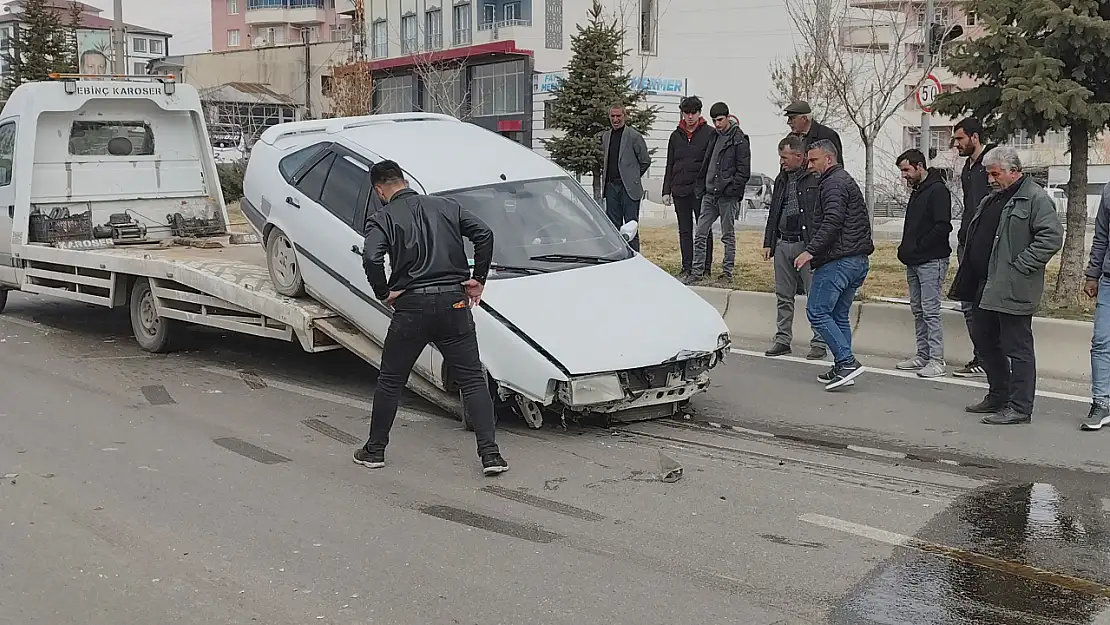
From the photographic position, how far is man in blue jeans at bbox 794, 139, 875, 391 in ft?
28.3

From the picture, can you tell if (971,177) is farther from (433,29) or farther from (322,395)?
(433,29)

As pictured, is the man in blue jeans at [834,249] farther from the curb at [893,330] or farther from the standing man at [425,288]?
the standing man at [425,288]

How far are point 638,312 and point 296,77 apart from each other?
187ft

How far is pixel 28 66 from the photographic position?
43.0 meters

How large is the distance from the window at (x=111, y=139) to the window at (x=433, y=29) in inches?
1499

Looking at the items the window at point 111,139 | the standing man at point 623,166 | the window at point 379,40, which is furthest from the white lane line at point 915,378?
the window at point 379,40

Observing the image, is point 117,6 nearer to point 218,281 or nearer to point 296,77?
point 218,281

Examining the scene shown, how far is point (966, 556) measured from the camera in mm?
5086

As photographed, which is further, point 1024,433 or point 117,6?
point 117,6

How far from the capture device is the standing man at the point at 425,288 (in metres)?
6.31

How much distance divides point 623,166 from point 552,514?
8198 millimetres

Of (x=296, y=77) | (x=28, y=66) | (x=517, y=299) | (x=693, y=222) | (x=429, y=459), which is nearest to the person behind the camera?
(x=429, y=459)

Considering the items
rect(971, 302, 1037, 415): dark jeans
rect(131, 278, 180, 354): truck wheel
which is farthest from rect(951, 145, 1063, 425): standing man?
rect(131, 278, 180, 354): truck wheel

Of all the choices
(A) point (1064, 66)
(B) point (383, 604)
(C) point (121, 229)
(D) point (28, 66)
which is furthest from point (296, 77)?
(B) point (383, 604)
